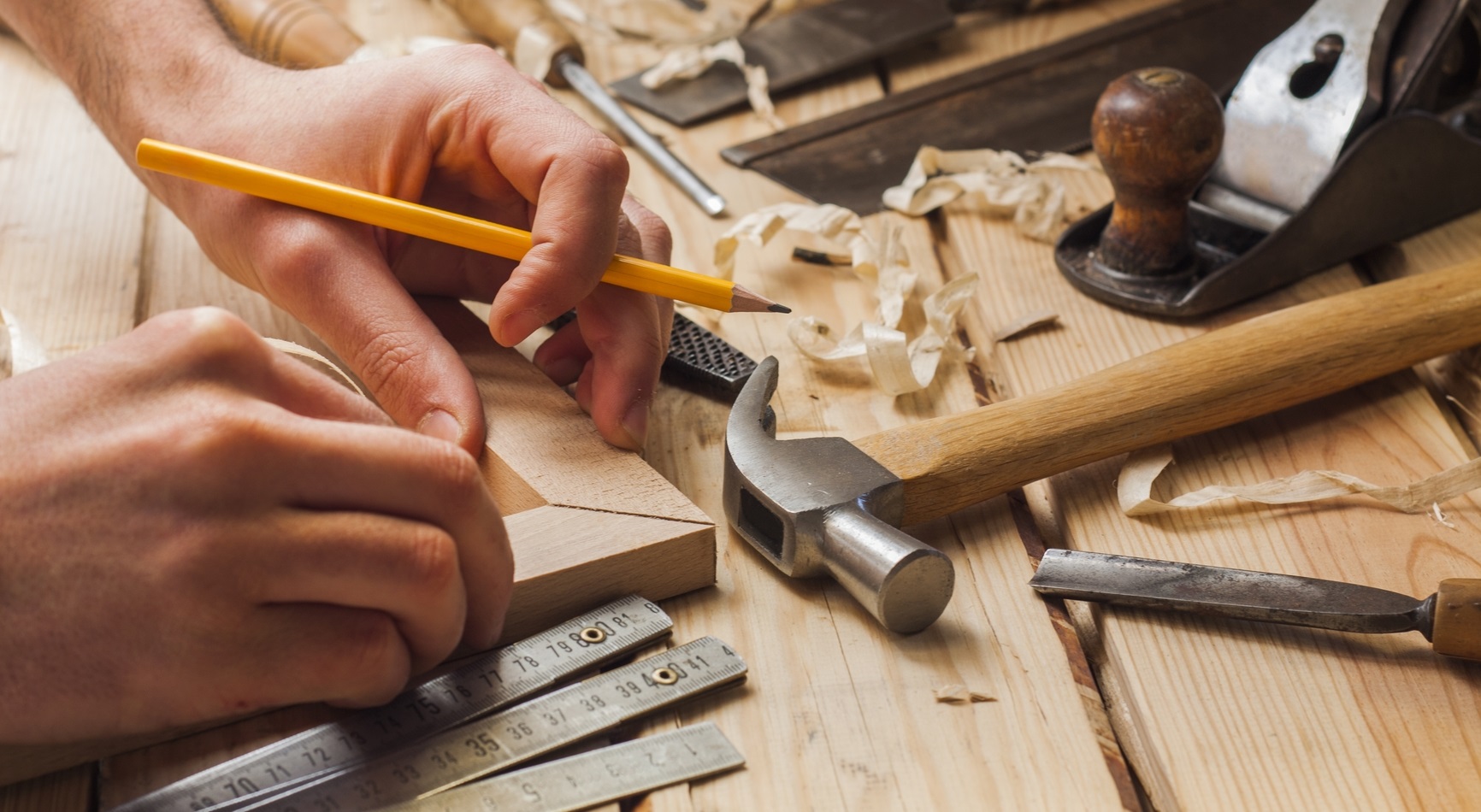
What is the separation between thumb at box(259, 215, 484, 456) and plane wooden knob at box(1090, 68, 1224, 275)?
78cm

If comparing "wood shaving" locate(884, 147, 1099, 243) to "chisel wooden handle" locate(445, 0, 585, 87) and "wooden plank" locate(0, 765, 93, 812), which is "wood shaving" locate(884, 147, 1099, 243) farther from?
"wooden plank" locate(0, 765, 93, 812)

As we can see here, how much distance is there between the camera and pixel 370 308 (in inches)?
42.8

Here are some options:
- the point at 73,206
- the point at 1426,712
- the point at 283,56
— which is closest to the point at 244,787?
the point at 1426,712

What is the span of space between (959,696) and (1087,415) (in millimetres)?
330

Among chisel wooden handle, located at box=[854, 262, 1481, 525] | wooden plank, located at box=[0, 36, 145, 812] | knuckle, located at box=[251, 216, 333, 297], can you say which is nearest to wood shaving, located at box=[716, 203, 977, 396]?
chisel wooden handle, located at box=[854, 262, 1481, 525]

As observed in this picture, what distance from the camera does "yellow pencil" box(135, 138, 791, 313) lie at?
1.12 meters

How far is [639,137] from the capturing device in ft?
5.91

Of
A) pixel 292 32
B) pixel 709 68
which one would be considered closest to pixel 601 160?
pixel 292 32

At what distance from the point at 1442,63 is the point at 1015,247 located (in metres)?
0.56

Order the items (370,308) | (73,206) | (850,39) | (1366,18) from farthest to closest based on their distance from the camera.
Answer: (850,39) < (73,206) < (1366,18) < (370,308)

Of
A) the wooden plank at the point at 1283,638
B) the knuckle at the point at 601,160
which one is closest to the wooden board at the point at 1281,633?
the wooden plank at the point at 1283,638

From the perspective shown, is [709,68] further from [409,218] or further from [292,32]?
[409,218]

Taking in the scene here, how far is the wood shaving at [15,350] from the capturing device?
1.24 metres

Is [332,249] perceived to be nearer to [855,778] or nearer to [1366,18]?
[855,778]
